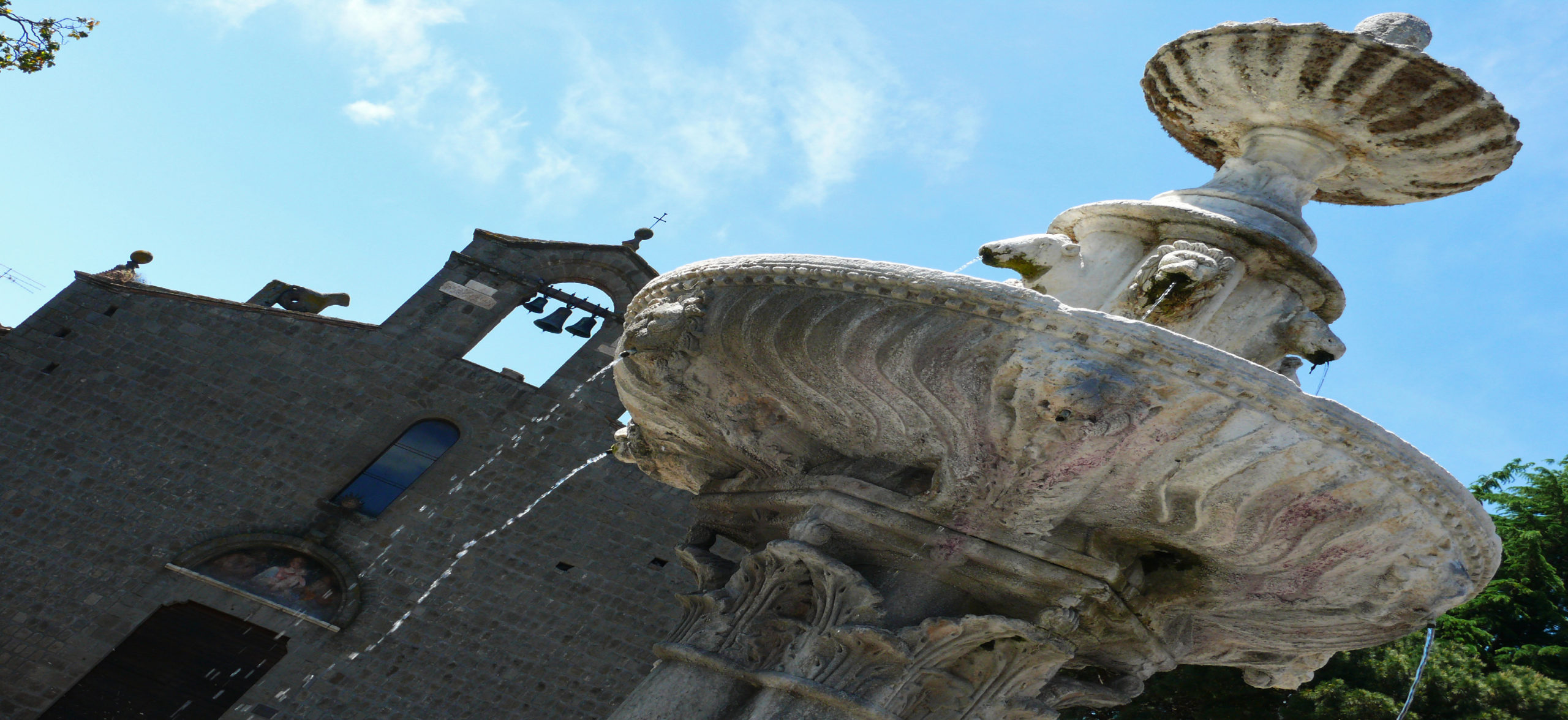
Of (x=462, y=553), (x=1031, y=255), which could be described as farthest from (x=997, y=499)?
(x=462, y=553)

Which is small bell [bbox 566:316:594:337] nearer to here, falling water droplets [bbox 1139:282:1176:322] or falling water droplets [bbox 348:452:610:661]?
falling water droplets [bbox 348:452:610:661]

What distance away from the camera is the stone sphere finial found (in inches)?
176

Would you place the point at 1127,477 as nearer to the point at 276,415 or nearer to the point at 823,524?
the point at 823,524

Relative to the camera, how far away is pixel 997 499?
3.11 meters

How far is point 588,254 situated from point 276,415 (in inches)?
185

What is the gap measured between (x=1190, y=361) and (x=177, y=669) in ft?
43.8

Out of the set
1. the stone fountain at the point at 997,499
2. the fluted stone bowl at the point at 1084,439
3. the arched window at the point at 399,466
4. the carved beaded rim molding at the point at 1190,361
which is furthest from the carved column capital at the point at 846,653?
the arched window at the point at 399,466

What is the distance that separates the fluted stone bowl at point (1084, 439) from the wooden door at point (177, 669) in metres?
11.5

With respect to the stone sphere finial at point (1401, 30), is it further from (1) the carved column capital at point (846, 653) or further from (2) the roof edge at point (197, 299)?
(2) the roof edge at point (197, 299)

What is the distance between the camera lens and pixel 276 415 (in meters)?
15.2

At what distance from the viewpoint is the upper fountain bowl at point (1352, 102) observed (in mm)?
4352

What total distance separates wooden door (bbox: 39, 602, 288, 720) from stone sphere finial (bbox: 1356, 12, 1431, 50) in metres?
12.5


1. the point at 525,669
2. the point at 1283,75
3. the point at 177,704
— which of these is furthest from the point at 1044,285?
the point at 177,704

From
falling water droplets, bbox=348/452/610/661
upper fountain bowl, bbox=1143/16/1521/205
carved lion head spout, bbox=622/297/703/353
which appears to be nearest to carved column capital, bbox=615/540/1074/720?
carved lion head spout, bbox=622/297/703/353
